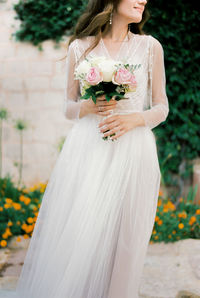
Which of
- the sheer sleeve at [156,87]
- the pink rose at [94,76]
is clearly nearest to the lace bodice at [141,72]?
the sheer sleeve at [156,87]

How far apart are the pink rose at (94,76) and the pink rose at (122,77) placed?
0.29ft

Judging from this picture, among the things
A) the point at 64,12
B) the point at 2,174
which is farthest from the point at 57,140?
the point at 64,12

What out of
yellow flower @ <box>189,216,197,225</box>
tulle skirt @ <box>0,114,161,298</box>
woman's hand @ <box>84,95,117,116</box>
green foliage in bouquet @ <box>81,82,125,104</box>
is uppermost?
green foliage in bouquet @ <box>81,82,125,104</box>

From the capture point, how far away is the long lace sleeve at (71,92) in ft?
9.07

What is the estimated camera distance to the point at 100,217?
101 inches

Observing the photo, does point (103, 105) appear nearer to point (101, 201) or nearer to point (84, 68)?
point (84, 68)

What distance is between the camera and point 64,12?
5555 mm

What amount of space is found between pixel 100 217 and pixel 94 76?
0.95m

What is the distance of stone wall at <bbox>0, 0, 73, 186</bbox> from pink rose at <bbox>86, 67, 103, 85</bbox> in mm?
3364

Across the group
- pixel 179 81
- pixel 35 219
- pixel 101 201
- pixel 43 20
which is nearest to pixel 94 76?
pixel 101 201

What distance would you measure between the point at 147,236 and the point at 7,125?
11.9ft

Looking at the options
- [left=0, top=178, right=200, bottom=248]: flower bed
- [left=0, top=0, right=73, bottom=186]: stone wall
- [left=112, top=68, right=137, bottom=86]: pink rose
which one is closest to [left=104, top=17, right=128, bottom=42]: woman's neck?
[left=112, top=68, right=137, bottom=86]: pink rose

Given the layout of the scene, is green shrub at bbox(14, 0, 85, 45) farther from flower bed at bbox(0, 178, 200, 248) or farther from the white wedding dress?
the white wedding dress

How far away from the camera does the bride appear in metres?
2.56
